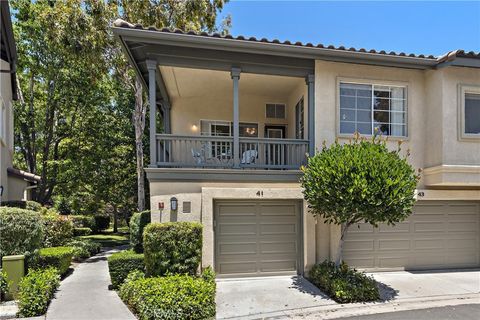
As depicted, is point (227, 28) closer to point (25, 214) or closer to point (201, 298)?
point (25, 214)

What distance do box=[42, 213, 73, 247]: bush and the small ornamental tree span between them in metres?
9.76

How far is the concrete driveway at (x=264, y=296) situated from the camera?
6.71 meters

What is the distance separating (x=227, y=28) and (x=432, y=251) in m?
16.6

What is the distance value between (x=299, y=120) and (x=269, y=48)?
3.04m

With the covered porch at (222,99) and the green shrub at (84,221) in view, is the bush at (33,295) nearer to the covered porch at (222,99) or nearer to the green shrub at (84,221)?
the covered porch at (222,99)

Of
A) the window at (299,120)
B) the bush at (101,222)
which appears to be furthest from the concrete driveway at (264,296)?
the bush at (101,222)

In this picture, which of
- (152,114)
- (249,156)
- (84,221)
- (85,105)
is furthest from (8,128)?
(84,221)

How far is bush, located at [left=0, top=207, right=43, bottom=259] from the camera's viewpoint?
285 inches

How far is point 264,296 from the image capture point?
7391 mm

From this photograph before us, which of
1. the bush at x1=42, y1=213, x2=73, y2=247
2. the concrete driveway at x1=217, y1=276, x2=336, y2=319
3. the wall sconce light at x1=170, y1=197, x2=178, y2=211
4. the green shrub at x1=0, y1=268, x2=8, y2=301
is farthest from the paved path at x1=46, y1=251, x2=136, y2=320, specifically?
the wall sconce light at x1=170, y1=197, x2=178, y2=211

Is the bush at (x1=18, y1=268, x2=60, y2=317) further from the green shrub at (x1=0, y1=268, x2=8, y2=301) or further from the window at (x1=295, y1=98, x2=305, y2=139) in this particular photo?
the window at (x1=295, y1=98, x2=305, y2=139)

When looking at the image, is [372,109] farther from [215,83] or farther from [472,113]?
[215,83]

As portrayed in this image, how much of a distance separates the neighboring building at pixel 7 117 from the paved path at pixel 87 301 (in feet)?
16.2

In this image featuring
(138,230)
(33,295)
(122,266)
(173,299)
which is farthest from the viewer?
(138,230)
